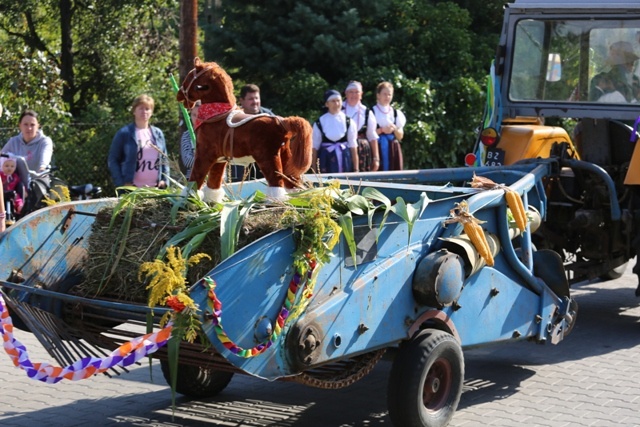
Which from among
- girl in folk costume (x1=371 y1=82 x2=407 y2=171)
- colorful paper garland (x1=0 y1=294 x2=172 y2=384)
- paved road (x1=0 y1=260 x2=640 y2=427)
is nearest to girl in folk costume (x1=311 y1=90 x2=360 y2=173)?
girl in folk costume (x1=371 y1=82 x2=407 y2=171)

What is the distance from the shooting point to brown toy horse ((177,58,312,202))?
5.61 meters

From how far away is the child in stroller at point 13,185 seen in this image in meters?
10.4

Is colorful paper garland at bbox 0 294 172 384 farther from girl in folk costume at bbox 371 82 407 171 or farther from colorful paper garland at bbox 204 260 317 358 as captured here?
girl in folk costume at bbox 371 82 407 171

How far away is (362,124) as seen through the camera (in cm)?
1183

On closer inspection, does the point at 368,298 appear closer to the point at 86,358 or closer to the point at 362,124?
the point at 86,358

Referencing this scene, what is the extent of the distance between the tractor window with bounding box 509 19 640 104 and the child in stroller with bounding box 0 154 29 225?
4.85 m

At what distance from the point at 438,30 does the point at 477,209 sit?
10.8 meters

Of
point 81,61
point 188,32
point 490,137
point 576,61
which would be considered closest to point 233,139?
point 490,137

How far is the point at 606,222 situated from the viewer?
8.31m

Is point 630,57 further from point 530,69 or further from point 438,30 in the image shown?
point 438,30

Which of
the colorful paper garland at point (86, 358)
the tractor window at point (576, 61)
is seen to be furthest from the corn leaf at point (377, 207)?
the tractor window at point (576, 61)

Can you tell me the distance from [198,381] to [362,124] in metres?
5.97

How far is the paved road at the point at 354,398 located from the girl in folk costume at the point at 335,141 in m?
3.90

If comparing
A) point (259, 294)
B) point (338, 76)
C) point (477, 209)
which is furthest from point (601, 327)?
point (338, 76)
